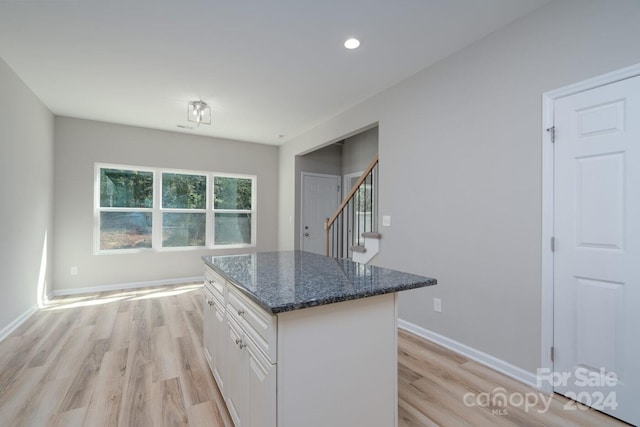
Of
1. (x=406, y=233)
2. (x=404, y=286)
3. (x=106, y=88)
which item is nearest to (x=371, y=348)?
(x=404, y=286)

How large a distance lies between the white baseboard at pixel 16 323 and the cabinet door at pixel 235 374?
2.79 m

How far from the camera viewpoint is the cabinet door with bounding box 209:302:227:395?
1842 mm

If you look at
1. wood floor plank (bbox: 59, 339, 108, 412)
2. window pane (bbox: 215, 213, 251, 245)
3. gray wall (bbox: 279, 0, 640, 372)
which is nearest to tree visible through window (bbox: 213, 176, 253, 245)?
window pane (bbox: 215, 213, 251, 245)

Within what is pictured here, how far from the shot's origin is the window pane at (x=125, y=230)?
477 cm

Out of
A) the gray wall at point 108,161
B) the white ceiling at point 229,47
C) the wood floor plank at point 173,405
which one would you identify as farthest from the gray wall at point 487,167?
the gray wall at point 108,161

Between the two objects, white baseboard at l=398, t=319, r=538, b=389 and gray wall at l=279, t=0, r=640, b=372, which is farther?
white baseboard at l=398, t=319, r=538, b=389

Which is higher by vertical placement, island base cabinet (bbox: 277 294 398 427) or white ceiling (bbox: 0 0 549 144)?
white ceiling (bbox: 0 0 549 144)

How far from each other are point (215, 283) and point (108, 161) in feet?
13.0

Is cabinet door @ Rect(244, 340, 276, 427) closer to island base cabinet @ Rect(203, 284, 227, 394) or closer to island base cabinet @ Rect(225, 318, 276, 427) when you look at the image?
island base cabinet @ Rect(225, 318, 276, 427)

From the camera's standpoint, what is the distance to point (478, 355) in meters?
2.45

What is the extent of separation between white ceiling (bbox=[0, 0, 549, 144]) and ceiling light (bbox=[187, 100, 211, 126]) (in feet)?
0.29

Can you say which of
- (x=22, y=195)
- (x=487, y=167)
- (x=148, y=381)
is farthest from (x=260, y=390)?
(x=22, y=195)

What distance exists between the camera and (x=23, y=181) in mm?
3328

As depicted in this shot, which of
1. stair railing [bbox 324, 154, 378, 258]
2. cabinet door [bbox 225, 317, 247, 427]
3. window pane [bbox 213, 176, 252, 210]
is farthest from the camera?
window pane [bbox 213, 176, 252, 210]
